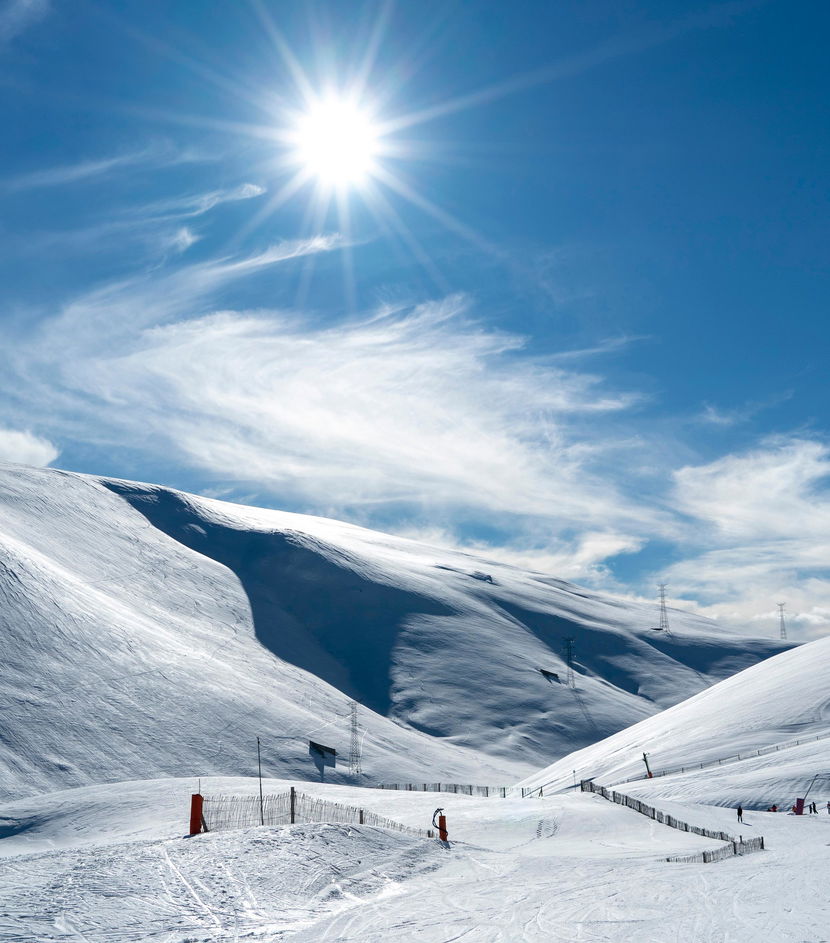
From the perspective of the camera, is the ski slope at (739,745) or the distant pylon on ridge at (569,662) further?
the distant pylon on ridge at (569,662)

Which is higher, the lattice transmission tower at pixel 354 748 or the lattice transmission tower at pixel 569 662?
the lattice transmission tower at pixel 569 662

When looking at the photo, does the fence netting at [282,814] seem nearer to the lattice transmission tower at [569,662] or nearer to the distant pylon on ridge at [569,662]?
the distant pylon on ridge at [569,662]

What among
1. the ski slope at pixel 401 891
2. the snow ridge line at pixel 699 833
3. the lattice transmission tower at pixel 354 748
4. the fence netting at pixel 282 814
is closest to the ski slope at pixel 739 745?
the snow ridge line at pixel 699 833

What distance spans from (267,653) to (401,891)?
119m

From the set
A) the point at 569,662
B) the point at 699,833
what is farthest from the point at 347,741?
the point at 699,833

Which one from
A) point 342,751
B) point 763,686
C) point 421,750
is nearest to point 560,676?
point 421,750

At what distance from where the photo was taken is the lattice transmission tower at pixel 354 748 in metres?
99.8

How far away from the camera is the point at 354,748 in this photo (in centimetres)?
10575

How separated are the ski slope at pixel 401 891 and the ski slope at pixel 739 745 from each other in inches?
614

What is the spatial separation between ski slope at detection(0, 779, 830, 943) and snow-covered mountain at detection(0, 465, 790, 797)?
2211 inches

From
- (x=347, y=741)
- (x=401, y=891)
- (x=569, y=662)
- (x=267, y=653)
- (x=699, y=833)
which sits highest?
(x=569, y=662)

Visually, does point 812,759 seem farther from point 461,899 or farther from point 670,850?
point 461,899

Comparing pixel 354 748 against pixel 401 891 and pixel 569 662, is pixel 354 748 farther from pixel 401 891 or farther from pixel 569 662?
pixel 401 891

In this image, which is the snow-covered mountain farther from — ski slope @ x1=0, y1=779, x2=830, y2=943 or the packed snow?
ski slope @ x1=0, y1=779, x2=830, y2=943
